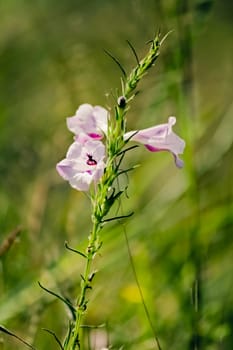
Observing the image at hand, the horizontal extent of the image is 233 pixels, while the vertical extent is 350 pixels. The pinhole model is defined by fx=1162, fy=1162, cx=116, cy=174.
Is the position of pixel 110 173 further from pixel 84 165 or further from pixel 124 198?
pixel 124 198

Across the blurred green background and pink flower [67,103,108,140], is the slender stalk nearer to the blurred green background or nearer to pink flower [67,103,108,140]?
pink flower [67,103,108,140]

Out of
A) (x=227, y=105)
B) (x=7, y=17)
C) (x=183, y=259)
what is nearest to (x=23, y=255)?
(x=183, y=259)

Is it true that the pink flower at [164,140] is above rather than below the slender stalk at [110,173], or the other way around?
above

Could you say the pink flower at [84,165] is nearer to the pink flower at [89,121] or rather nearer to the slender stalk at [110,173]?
the slender stalk at [110,173]

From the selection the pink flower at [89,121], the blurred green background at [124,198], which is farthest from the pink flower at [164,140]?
the blurred green background at [124,198]

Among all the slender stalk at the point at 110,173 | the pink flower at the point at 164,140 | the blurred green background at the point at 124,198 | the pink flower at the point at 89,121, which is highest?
the blurred green background at the point at 124,198
